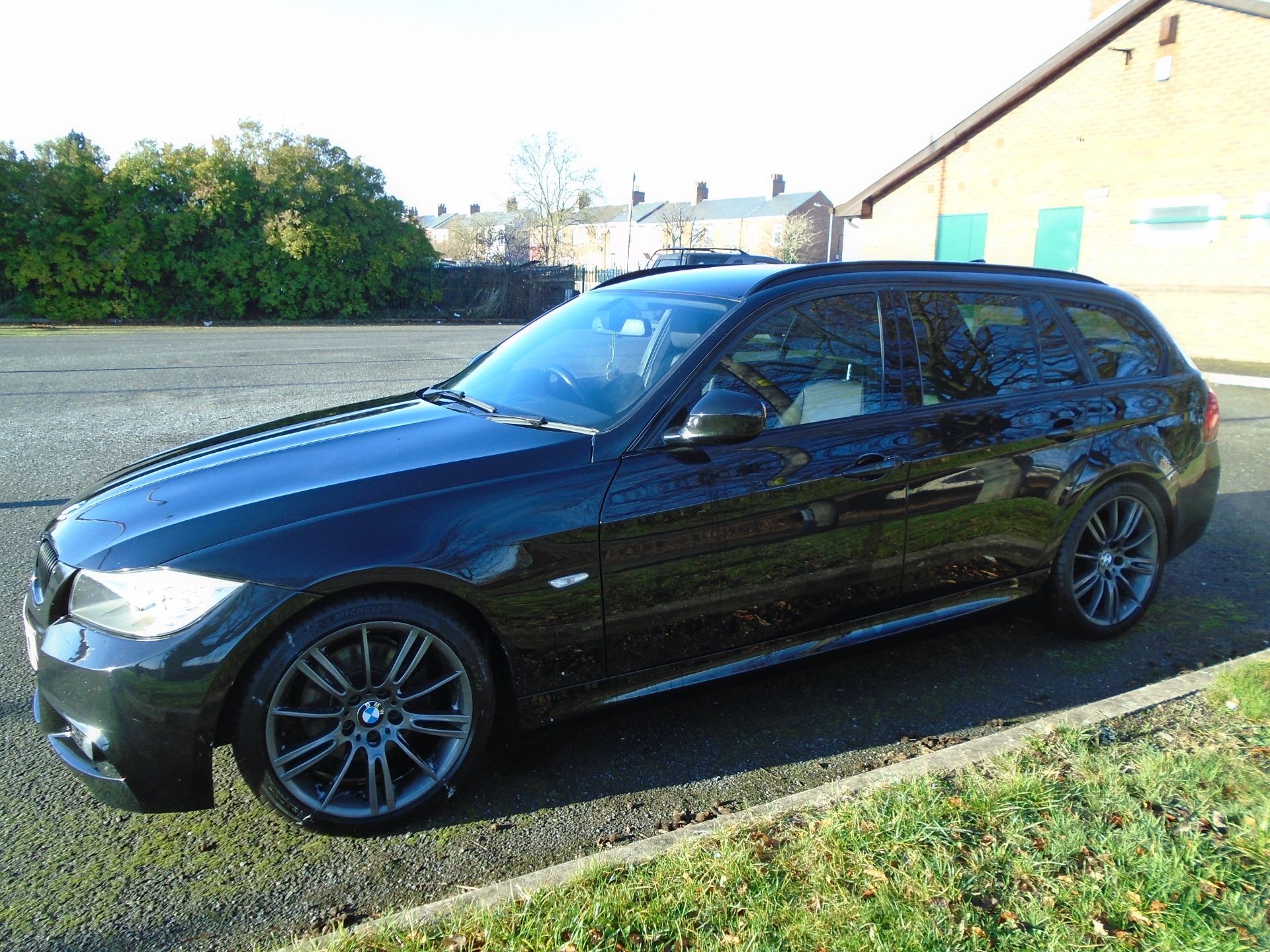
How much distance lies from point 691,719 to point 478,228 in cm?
5926

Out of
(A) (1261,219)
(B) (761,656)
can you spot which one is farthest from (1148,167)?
(B) (761,656)

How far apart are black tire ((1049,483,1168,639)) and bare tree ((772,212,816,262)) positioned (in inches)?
2230

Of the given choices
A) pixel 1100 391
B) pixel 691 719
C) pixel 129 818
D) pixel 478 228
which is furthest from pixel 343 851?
pixel 478 228

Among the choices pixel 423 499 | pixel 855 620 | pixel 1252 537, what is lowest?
pixel 1252 537

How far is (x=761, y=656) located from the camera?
3541 millimetres

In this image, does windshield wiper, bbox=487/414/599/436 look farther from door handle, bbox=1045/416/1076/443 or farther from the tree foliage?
the tree foliage

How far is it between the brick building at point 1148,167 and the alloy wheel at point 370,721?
61.5ft

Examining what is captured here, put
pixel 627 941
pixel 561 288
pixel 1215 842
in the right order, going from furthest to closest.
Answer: pixel 561 288 < pixel 1215 842 < pixel 627 941

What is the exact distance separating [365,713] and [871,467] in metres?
2.11

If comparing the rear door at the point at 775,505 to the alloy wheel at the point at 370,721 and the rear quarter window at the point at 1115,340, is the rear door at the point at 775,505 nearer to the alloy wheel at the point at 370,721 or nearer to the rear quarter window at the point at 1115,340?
the alloy wheel at the point at 370,721

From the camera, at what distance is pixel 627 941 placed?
7.56 feet

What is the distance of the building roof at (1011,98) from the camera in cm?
1762

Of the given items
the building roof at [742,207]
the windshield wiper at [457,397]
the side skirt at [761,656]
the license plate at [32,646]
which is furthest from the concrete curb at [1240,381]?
the building roof at [742,207]

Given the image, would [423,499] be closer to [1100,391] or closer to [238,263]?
[1100,391]
